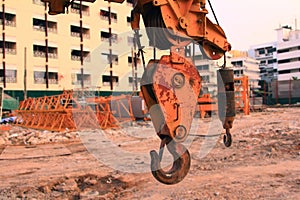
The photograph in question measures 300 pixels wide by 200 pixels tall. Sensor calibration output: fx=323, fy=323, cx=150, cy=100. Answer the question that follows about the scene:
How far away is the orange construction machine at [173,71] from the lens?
287 centimetres

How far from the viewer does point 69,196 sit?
5.09 metres

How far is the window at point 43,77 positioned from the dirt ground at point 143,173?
87.6ft

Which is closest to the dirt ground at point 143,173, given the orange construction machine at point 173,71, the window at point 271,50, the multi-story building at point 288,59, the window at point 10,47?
the orange construction machine at point 173,71

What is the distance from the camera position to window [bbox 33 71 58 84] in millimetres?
35778

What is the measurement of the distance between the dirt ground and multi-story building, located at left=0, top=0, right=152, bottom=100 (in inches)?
834

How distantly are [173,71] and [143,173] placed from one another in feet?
12.0

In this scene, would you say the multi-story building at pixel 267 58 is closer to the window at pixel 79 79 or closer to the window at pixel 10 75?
the window at pixel 79 79

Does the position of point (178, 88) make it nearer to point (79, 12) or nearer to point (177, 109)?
point (177, 109)

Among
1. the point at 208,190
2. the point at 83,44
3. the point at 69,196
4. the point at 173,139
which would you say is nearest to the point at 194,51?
the point at 173,139

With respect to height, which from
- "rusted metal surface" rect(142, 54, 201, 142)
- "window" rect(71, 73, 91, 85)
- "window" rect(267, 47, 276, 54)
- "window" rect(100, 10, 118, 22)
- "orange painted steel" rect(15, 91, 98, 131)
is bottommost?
"orange painted steel" rect(15, 91, 98, 131)

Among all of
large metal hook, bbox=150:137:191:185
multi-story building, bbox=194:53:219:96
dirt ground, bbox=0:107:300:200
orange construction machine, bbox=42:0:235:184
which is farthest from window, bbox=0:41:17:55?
large metal hook, bbox=150:137:191:185

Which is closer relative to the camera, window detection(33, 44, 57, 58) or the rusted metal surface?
the rusted metal surface

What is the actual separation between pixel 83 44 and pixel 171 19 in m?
38.6

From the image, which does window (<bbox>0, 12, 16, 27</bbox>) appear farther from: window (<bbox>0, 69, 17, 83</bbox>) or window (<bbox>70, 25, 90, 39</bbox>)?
window (<bbox>70, 25, 90, 39</bbox>)
